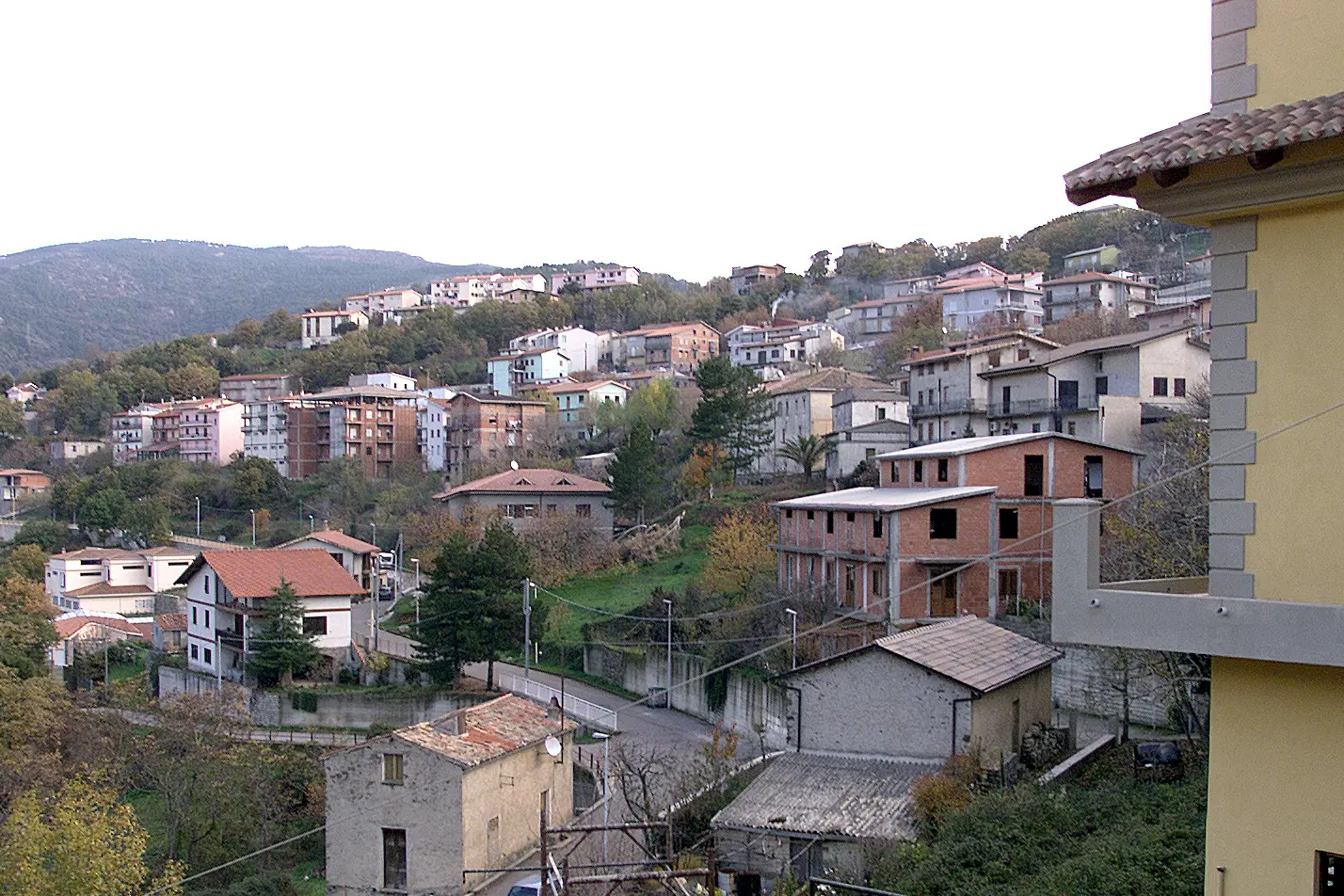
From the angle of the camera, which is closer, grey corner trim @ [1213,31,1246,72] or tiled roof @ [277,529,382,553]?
grey corner trim @ [1213,31,1246,72]

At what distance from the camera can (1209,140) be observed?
16.8ft

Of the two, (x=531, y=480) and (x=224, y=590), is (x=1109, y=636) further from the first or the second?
(x=531, y=480)

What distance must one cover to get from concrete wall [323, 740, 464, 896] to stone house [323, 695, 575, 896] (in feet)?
0.06

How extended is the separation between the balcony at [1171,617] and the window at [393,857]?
1994 cm

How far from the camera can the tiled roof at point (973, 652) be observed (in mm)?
19844

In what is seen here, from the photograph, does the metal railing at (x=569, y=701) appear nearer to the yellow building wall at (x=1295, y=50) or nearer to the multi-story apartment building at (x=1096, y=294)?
the yellow building wall at (x=1295, y=50)

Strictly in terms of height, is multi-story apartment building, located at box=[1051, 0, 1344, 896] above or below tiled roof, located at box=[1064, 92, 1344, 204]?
below

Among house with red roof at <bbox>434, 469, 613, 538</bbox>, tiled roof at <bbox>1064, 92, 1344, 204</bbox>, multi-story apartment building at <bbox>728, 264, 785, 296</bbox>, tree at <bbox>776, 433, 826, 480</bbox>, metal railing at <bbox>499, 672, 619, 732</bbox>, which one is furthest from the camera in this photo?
multi-story apartment building at <bbox>728, 264, 785, 296</bbox>

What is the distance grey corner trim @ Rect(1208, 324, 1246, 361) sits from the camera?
5.20 m

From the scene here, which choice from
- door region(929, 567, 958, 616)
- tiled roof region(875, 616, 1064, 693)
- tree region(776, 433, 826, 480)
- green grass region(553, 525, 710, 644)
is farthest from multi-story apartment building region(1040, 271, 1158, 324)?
tiled roof region(875, 616, 1064, 693)

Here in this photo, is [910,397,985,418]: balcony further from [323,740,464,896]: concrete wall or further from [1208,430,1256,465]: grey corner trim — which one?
[1208,430,1256,465]: grey corner trim

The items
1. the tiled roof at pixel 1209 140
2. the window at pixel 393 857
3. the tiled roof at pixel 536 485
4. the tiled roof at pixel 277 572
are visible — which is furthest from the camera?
the tiled roof at pixel 536 485

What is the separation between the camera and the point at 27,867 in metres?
21.9

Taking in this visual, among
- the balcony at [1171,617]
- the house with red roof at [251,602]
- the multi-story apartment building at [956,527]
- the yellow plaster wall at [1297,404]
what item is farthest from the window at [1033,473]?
the yellow plaster wall at [1297,404]
